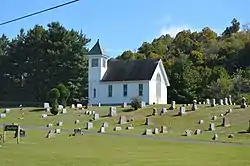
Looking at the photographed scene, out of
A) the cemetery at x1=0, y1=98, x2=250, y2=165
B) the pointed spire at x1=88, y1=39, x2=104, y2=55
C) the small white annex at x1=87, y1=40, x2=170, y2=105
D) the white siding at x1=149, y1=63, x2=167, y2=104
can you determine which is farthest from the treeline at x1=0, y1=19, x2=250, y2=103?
the cemetery at x1=0, y1=98, x2=250, y2=165

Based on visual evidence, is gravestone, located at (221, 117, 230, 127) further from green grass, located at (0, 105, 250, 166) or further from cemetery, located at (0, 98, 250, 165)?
green grass, located at (0, 105, 250, 166)

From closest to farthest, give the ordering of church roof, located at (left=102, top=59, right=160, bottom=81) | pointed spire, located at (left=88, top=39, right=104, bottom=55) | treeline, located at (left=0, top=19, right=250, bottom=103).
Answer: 1. church roof, located at (left=102, top=59, right=160, bottom=81)
2. pointed spire, located at (left=88, top=39, right=104, bottom=55)
3. treeline, located at (left=0, top=19, right=250, bottom=103)

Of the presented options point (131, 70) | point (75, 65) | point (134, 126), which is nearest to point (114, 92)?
point (131, 70)

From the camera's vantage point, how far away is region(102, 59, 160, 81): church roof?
75.4m

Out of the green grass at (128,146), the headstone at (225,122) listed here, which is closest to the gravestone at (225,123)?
the headstone at (225,122)

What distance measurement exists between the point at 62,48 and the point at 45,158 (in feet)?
232

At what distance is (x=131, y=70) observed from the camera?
7744 centimetres

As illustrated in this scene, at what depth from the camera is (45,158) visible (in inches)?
773

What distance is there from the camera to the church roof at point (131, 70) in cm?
7544

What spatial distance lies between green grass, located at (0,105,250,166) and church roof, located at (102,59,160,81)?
762 inches

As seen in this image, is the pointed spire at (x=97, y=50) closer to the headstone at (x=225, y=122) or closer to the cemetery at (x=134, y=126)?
the cemetery at (x=134, y=126)

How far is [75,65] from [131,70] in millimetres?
14489

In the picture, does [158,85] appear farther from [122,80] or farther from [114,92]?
[114,92]

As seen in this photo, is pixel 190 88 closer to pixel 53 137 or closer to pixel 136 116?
pixel 136 116
